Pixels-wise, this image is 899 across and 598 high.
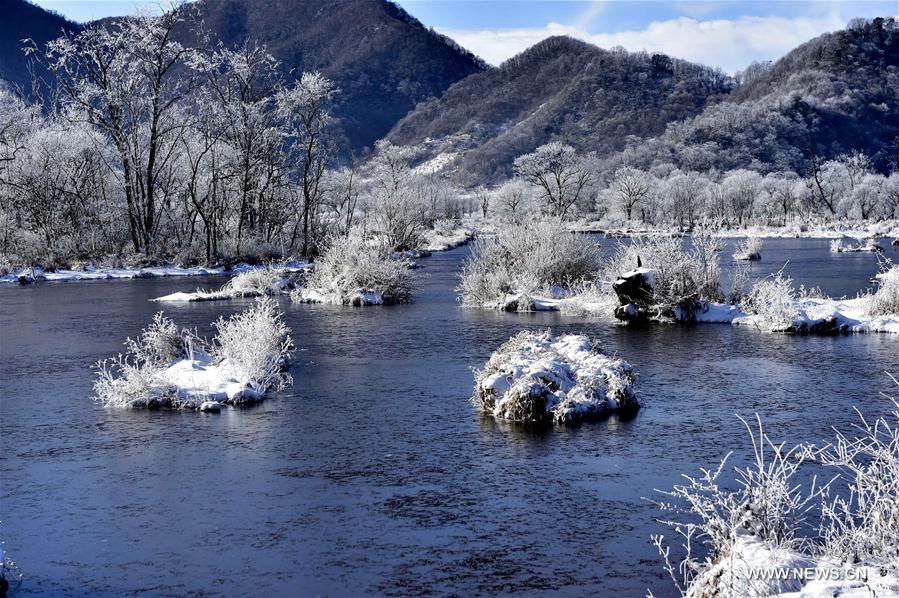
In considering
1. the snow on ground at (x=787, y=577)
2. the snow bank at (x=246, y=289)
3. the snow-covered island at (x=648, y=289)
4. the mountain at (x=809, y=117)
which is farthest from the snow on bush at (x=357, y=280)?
the mountain at (x=809, y=117)

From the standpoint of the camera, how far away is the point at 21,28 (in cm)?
13475

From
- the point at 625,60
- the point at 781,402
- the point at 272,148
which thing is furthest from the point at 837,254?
the point at 625,60

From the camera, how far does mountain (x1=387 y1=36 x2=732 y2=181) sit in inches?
6368

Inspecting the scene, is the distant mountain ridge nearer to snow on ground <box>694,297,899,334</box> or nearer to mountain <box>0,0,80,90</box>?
mountain <box>0,0,80,90</box>

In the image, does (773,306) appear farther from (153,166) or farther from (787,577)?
(153,166)

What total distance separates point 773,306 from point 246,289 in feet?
57.9

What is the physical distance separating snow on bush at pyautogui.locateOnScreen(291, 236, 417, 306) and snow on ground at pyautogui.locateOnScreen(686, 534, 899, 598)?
23.1 metres

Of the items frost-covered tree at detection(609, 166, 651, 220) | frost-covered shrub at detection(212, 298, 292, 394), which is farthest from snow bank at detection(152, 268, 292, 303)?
frost-covered tree at detection(609, 166, 651, 220)

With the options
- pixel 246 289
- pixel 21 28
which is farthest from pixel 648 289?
pixel 21 28

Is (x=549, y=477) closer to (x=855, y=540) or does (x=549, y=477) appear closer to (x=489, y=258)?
(x=855, y=540)

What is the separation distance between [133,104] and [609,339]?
1407 inches

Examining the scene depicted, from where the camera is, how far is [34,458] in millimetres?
10422

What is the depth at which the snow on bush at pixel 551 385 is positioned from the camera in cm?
1196

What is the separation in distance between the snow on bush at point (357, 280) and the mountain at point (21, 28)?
350ft
